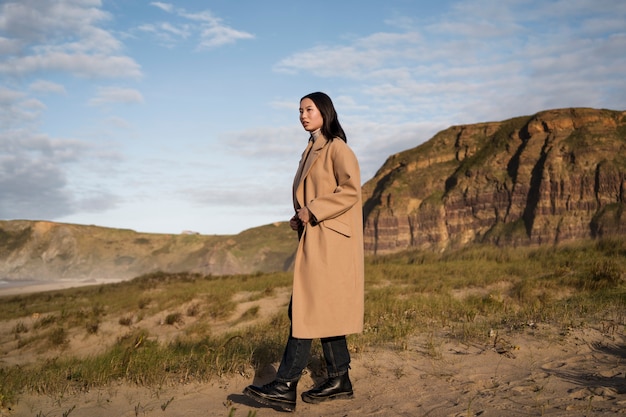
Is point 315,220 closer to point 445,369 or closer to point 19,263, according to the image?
point 445,369

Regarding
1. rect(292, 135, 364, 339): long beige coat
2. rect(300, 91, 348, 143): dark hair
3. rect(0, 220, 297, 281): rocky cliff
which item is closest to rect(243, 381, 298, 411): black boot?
rect(292, 135, 364, 339): long beige coat

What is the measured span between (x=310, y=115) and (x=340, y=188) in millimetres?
682

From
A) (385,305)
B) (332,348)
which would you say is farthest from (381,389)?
(385,305)

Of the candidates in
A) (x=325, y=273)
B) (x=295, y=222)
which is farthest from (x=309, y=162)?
(x=325, y=273)

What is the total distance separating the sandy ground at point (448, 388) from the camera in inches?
131

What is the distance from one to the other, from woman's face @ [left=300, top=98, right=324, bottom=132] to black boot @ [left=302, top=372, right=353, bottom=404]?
6.53ft

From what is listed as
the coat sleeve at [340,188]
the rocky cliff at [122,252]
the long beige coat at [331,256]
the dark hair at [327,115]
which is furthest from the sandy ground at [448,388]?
the rocky cliff at [122,252]

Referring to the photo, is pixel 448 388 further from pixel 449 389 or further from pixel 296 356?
pixel 296 356

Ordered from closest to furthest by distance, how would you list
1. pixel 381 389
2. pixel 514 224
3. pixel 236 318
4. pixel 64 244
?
pixel 381 389
pixel 236 318
pixel 514 224
pixel 64 244

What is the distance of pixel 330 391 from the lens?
379 cm

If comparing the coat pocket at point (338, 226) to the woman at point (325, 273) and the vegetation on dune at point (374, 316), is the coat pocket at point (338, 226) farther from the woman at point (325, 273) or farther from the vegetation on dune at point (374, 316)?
the vegetation on dune at point (374, 316)

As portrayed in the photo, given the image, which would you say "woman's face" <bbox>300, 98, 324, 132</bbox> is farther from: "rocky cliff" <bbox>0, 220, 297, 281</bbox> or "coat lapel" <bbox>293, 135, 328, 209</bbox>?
"rocky cliff" <bbox>0, 220, 297, 281</bbox>

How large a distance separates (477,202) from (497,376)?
64.5 meters

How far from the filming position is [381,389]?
4098 millimetres
